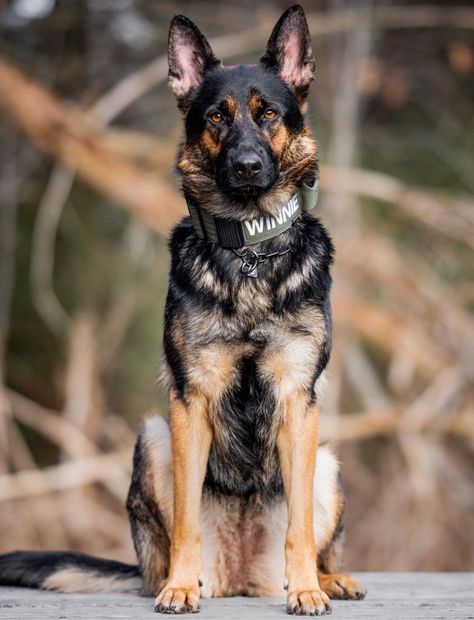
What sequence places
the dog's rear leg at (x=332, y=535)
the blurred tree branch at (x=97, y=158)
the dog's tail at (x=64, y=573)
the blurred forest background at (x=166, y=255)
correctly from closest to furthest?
the dog's rear leg at (x=332, y=535) → the dog's tail at (x=64, y=573) → the blurred forest background at (x=166, y=255) → the blurred tree branch at (x=97, y=158)

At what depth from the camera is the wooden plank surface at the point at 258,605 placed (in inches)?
130

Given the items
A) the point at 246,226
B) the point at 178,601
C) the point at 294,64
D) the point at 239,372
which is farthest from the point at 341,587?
the point at 294,64

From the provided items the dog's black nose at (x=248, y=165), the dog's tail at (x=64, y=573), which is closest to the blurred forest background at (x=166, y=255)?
the dog's tail at (x=64, y=573)

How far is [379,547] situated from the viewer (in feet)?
26.7

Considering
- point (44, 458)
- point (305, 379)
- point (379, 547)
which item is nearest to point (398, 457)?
point (379, 547)

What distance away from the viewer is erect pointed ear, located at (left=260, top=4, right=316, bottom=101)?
391cm

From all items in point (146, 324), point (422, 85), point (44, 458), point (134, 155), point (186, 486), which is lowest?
point (186, 486)

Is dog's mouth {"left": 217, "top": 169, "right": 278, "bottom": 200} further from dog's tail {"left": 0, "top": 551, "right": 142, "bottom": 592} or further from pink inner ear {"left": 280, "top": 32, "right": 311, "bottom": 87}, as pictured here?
dog's tail {"left": 0, "top": 551, "right": 142, "bottom": 592}

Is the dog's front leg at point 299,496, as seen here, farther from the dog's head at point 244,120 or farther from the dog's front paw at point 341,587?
the dog's head at point 244,120

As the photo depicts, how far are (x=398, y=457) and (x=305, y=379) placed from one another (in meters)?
5.30

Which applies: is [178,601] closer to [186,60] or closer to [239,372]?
[239,372]

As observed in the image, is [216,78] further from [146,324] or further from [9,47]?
[146,324]

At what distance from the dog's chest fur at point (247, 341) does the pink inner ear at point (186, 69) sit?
2.39 feet

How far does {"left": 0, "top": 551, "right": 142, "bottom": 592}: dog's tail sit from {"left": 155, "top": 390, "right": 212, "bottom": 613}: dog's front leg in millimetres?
732
